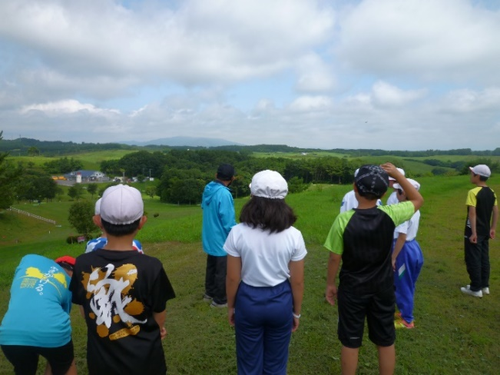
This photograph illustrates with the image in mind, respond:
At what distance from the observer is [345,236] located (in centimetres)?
261

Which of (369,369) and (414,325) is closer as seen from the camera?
(369,369)

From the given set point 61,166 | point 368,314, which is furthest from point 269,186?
point 61,166

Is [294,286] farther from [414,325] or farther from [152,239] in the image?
[152,239]

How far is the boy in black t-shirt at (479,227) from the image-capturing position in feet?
16.3

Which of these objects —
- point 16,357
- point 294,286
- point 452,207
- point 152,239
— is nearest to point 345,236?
point 294,286

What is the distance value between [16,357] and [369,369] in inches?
126

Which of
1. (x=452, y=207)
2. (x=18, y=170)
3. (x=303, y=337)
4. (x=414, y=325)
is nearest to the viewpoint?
(x=303, y=337)

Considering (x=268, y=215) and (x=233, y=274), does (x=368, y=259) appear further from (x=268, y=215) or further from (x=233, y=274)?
(x=233, y=274)

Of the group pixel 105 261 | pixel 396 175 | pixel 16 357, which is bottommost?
pixel 16 357

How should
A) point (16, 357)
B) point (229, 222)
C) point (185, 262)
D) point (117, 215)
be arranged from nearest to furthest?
point (117, 215), point (16, 357), point (229, 222), point (185, 262)

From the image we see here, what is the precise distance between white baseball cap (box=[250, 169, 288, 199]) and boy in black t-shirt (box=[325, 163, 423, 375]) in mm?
576

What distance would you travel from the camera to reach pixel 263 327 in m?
2.49

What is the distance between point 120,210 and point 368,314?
2.26 m

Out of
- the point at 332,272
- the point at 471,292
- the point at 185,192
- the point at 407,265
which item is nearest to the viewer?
the point at 332,272
